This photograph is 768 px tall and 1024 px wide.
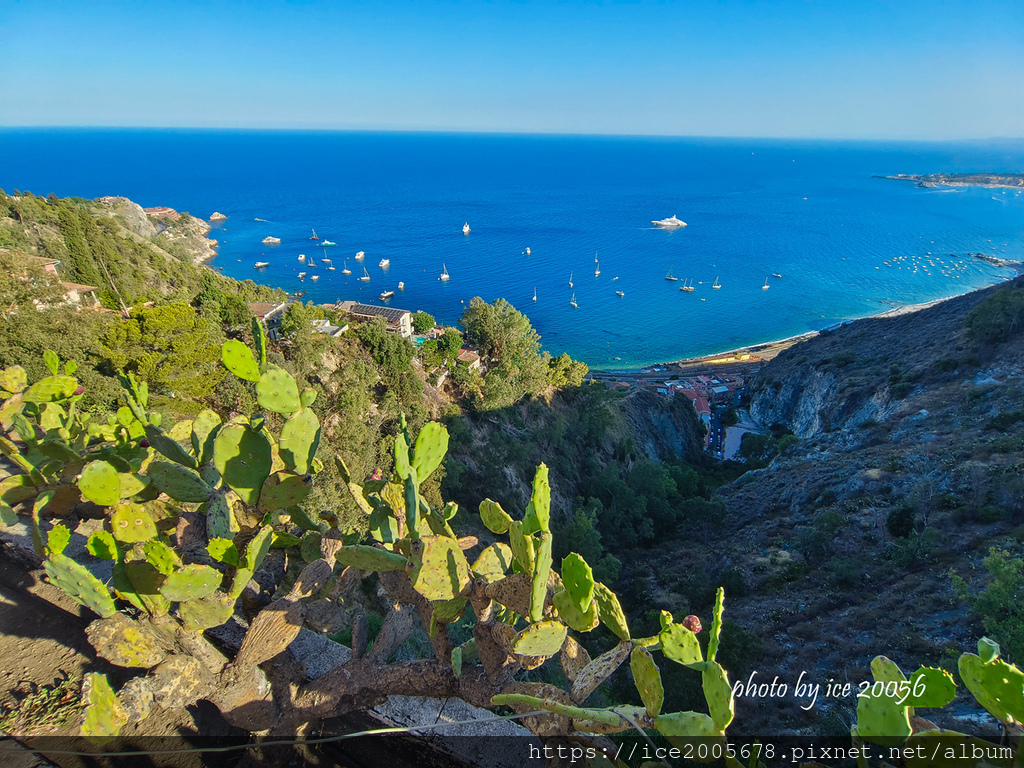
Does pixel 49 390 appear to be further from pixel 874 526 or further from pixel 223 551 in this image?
pixel 874 526

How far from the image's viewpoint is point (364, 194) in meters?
108

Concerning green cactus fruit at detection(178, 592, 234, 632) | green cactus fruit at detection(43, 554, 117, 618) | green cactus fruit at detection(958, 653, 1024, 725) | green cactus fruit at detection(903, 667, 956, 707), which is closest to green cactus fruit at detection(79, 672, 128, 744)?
green cactus fruit at detection(43, 554, 117, 618)

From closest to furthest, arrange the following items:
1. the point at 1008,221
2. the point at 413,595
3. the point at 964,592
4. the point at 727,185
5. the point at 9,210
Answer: the point at 413,595 < the point at 964,592 < the point at 9,210 < the point at 1008,221 < the point at 727,185

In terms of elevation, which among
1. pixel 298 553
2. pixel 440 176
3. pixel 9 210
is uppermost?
pixel 440 176

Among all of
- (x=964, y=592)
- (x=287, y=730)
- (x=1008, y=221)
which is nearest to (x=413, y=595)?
(x=287, y=730)

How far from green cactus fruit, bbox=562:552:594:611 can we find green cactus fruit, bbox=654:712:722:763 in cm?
73

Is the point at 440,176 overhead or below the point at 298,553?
overhead

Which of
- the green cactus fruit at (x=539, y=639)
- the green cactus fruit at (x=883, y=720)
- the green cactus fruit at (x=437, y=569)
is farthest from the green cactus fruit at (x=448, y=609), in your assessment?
the green cactus fruit at (x=883, y=720)

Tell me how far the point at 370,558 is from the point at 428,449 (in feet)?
2.65

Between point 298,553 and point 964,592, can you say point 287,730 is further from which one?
point 964,592

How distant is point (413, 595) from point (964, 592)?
8.59m

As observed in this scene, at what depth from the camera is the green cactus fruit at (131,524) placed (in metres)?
3.21

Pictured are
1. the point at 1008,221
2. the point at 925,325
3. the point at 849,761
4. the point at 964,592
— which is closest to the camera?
the point at 849,761

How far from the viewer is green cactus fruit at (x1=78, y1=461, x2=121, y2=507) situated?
3.21m
